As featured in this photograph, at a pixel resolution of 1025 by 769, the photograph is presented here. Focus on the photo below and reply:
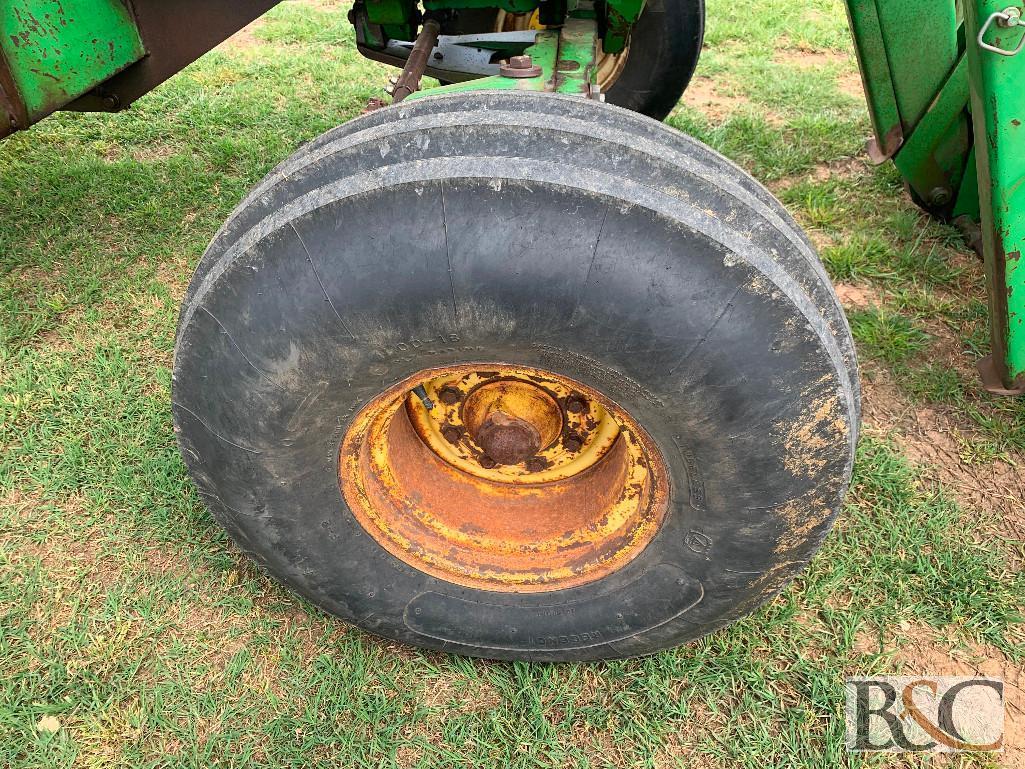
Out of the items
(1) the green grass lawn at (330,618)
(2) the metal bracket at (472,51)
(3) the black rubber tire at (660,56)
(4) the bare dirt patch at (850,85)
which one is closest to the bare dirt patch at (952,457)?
(1) the green grass lawn at (330,618)

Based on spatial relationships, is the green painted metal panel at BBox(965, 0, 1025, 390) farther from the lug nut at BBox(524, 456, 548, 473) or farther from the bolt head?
the bolt head

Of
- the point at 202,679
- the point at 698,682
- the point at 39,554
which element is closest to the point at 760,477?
the point at 698,682

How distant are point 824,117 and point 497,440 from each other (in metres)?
3.29

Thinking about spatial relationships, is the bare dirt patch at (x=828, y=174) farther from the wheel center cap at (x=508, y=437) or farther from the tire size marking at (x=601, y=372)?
the tire size marking at (x=601, y=372)

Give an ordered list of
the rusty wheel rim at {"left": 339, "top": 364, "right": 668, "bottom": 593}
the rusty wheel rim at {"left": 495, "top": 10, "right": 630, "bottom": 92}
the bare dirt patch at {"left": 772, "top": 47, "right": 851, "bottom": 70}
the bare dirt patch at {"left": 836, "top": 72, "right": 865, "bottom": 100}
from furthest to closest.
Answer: the bare dirt patch at {"left": 772, "top": 47, "right": 851, "bottom": 70}, the bare dirt patch at {"left": 836, "top": 72, "right": 865, "bottom": 100}, the rusty wheel rim at {"left": 495, "top": 10, "right": 630, "bottom": 92}, the rusty wheel rim at {"left": 339, "top": 364, "right": 668, "bottom": 593}

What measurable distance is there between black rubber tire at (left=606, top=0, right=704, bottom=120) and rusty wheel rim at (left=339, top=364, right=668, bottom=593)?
80.8 inches

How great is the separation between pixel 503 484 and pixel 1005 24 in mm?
1420

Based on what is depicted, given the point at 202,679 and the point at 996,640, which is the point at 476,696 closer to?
the point at 202,679

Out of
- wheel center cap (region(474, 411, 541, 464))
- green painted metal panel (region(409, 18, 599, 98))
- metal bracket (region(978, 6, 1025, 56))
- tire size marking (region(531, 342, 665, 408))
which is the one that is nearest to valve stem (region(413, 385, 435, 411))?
wheel center cap (region(474, 411, 541, 464))

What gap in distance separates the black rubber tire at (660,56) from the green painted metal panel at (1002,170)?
1863mm

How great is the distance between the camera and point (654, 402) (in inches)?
55.7

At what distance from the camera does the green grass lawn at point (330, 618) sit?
1761 millimetres

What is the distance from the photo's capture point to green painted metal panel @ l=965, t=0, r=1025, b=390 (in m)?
1.53

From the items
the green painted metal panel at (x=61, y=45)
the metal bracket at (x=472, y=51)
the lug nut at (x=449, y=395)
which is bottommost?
the lug nut at (x=449, y=395)
